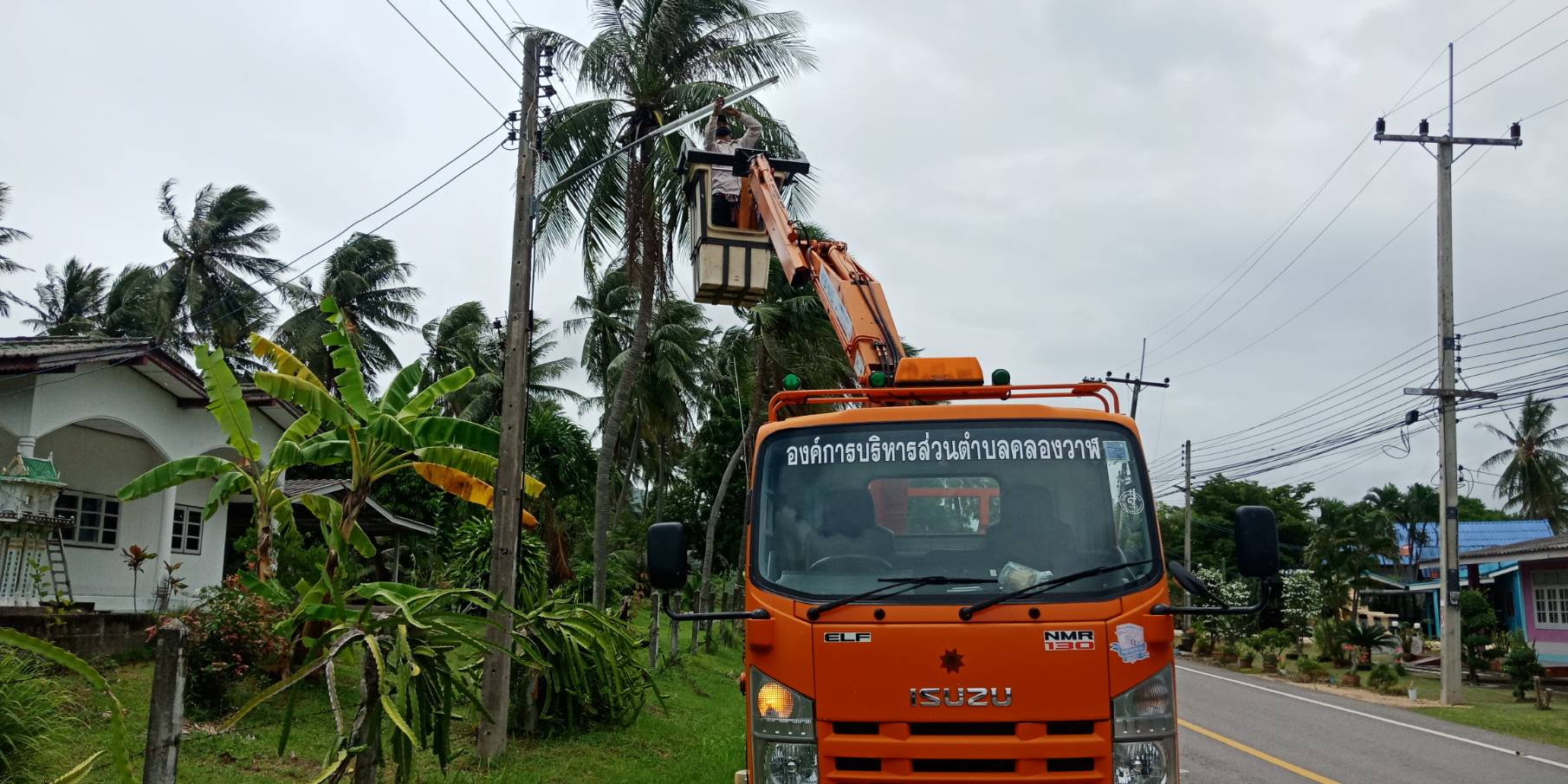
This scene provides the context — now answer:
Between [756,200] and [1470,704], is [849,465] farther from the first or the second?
[1470,704]

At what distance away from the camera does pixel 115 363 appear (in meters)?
15.5

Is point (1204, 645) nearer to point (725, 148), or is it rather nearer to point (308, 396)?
point (725, 148)

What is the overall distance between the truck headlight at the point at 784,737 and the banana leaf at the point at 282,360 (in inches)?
374

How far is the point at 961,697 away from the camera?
15.6 feet

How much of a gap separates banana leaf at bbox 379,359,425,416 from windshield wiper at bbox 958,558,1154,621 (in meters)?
9.18

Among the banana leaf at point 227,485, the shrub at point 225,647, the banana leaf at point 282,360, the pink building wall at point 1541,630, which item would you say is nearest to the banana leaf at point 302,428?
the banana leaf at point 282,360

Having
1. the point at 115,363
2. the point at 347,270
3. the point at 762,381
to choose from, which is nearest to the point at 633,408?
the point at 762,381

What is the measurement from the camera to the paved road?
35.7 ft

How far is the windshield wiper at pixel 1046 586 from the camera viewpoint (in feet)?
16.0

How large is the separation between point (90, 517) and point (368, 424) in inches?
361

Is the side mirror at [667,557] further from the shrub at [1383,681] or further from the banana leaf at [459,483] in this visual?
the shrub at [1383,681]

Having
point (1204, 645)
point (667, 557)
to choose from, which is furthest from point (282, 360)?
point (1204, 645)

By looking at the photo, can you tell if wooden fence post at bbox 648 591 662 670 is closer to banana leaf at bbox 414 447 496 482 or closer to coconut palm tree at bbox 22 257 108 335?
banana leaf at bbox 414 447 496 482

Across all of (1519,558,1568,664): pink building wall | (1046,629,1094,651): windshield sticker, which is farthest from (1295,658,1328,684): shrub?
(1046,629,1094,651): windshield sticker
